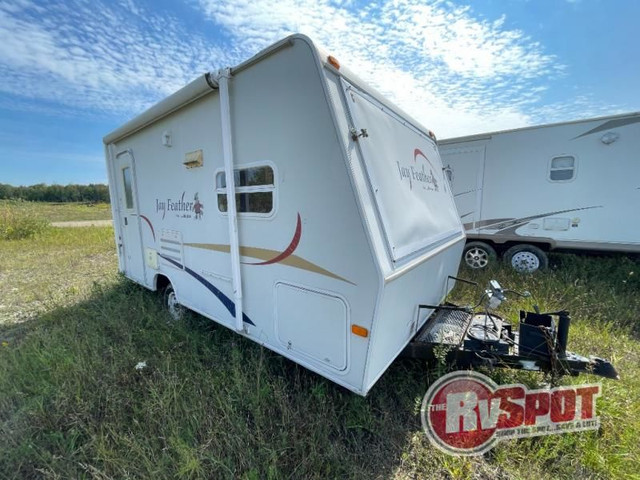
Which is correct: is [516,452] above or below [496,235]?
below

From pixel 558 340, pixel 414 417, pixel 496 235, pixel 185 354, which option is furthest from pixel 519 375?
pixel 496 235

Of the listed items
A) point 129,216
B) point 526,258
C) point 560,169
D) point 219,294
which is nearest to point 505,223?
point 526,258

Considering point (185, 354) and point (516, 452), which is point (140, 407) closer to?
point (185, 354)

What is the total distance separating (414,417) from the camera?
94.0 inches

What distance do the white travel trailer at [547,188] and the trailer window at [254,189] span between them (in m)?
5.38

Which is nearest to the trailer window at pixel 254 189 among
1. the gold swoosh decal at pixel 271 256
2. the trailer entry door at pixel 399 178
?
the gold swoosh decal at pixel 271 256

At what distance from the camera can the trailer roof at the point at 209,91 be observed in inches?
75.4

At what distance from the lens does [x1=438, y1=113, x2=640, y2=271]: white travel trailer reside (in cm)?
507

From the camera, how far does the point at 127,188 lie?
14.4ft

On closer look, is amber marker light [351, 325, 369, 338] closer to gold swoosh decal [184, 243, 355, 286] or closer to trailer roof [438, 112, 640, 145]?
gold swoosh decal [184, 243, 355, 286]

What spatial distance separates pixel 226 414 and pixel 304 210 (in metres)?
1.66

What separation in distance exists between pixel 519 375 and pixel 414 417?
3.84ft

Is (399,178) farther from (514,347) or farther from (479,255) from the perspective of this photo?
(479,255)

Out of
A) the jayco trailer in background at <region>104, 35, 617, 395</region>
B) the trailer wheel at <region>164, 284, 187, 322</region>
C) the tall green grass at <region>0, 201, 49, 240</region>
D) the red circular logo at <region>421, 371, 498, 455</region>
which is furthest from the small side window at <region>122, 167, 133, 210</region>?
the tall green grass at <region>0, 201, 49, 240</region>
